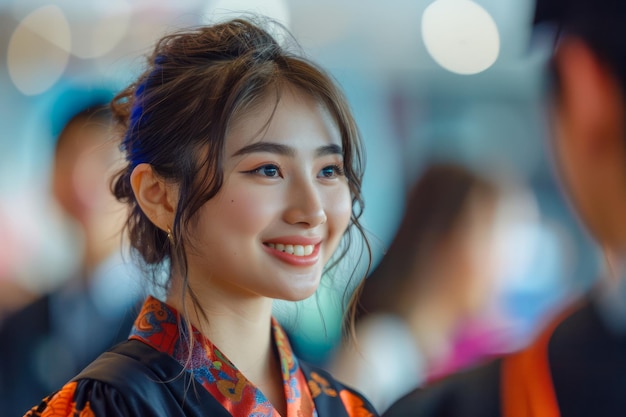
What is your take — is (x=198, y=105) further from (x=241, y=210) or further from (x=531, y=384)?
(x=531, y=384)

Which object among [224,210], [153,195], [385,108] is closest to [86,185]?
[385,108]

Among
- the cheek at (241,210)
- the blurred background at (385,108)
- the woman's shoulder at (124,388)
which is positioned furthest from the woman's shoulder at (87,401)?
the blurred background at (385,108)

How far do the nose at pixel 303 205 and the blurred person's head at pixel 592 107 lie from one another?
80 cm

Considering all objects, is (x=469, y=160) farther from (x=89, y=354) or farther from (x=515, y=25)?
(x=89, y=354)

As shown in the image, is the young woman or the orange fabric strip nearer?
the young woman

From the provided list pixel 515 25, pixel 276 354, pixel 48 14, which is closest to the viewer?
pixel 276 354

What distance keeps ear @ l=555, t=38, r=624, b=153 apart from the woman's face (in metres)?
0.78

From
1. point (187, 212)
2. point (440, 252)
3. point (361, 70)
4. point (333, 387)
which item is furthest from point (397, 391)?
point (187, 212)

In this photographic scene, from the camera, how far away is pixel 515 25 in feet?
5.28

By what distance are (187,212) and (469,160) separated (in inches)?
32.4

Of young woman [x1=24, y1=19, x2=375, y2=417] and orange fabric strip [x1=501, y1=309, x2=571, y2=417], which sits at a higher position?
young woman [x1=24, y1=19, x2=375, y2=417]

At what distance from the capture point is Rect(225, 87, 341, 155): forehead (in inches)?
39.1

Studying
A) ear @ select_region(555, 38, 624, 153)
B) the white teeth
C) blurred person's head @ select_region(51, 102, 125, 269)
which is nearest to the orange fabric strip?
ear @ select_region(555, 38, 624, 153)

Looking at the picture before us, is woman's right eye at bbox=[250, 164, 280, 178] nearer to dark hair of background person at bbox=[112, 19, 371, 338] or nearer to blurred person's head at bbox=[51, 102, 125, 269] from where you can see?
dark hair of background person at bbox=[112, 19, 371, 338]
